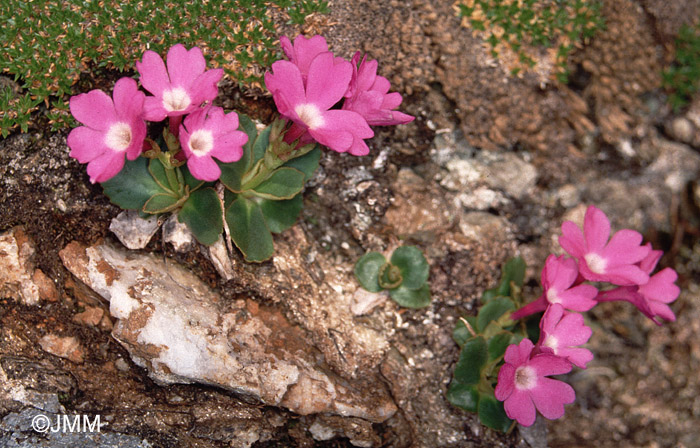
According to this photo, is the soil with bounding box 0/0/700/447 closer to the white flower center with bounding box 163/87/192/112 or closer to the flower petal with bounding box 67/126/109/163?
the flower petal with bounding box 67/126/109/163

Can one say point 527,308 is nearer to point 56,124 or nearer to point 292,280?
point 292,280

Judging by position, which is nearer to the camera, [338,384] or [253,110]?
[338,384]

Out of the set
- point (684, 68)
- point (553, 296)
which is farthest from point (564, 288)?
point (684, 68)

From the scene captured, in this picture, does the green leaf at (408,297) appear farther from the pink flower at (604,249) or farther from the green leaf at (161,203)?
the green leaf at (161,203)

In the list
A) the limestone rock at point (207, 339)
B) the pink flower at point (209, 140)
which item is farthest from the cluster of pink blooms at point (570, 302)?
the pink flower at point (209, 140)

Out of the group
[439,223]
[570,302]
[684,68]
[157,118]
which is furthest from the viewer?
[684,68]

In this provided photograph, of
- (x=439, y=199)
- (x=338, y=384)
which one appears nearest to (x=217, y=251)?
(x=338, y=384)

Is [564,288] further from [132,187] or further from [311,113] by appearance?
[132,187]
